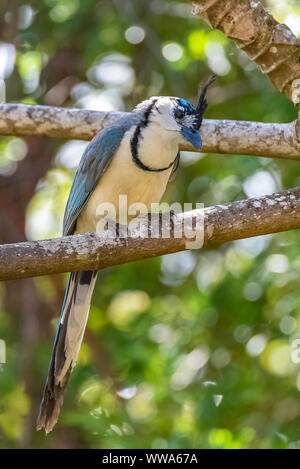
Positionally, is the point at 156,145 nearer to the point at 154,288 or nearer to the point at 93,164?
the point at 93,164

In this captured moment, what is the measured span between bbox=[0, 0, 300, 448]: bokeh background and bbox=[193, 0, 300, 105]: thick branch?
1.38m

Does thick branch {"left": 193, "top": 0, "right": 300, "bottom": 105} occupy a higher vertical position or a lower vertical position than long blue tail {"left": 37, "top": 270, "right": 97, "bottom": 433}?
higher

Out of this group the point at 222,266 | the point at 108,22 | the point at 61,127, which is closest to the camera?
the point at 61,127

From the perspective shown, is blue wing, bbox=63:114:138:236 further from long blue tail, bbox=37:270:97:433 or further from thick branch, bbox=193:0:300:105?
thick branch, bbox=193:0:300:105

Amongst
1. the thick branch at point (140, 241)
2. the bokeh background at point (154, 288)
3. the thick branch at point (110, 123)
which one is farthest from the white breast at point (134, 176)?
the bokeh background at point (154, 288)

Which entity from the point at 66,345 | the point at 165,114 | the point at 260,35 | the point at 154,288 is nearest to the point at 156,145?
the point at 165,114

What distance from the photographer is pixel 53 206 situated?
5.76m

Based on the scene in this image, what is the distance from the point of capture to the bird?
3473mm

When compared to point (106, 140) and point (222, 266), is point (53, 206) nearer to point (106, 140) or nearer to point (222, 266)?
point (222, 266)

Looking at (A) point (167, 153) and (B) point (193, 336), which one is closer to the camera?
(A) point (167, 153)

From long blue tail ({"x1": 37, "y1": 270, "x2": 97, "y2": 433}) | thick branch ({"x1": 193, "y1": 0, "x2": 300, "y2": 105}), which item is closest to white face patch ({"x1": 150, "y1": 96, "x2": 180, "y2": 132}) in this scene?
thick branch ({"x1": 193, "y1": 0, "x2": 300, "y2": 105})

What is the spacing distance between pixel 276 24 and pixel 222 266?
2178mm

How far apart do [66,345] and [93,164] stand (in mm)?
971
